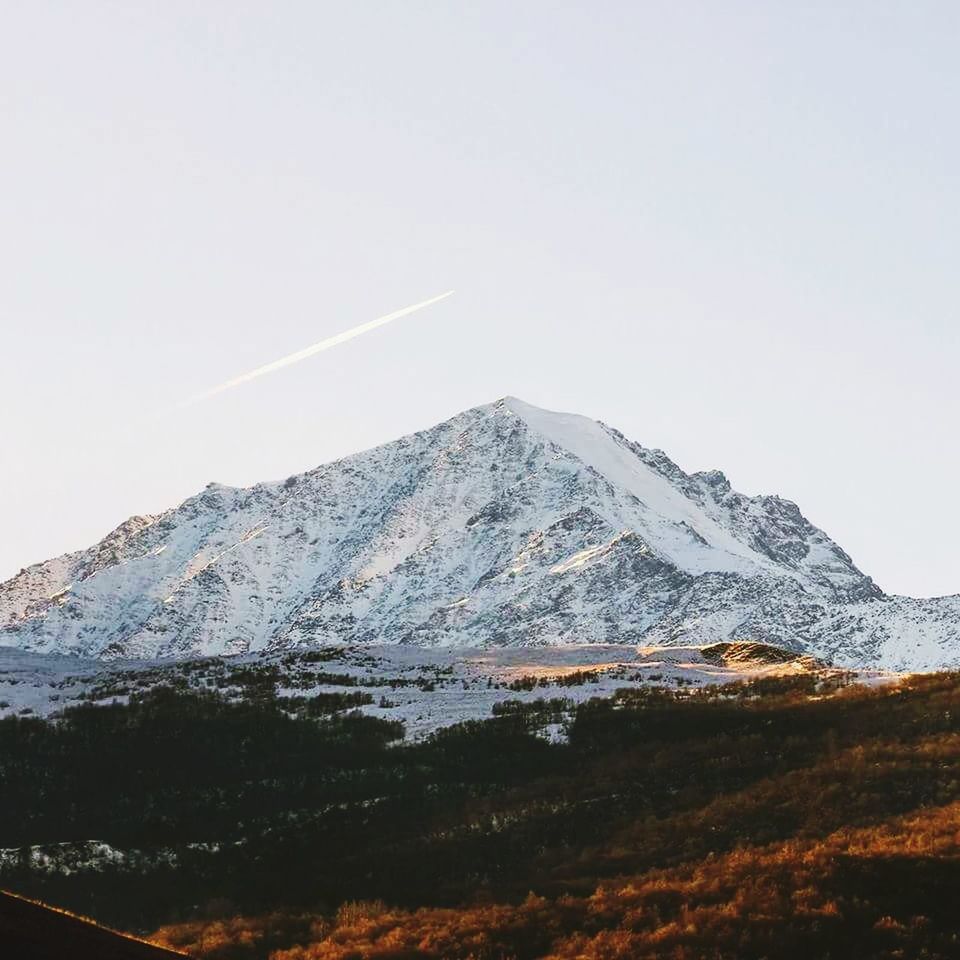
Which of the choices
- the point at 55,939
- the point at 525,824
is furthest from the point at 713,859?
the point at 55,939

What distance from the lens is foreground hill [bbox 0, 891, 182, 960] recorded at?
41.2ft

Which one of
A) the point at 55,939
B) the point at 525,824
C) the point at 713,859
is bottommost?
the point at 713,859

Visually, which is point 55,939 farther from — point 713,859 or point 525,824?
point 525,824

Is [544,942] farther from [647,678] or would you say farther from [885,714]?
[647,678]

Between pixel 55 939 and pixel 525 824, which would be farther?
pixel 525 824

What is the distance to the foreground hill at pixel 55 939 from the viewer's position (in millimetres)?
12547

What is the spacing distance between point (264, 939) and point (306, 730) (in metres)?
18.7

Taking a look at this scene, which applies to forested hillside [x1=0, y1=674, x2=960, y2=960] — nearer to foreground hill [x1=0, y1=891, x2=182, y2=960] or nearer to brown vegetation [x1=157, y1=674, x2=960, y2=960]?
brown vegetation [x1=157, y1=674, x2=960, y2=960]

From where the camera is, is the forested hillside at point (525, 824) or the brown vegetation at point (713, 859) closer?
the brown vegetation at point (713, 859)

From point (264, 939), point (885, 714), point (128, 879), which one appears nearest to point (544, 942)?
point (264, 939)

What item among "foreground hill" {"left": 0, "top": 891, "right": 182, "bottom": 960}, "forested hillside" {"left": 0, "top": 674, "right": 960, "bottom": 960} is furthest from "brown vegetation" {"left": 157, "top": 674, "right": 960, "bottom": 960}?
"foreground hill" {"left": 0, "top": 891, "right": 182, "bottom": 960}

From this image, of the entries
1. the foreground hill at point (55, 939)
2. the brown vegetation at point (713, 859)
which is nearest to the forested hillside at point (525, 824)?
the brown vegetation at point (713, 859)

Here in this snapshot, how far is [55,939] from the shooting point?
42.6ft

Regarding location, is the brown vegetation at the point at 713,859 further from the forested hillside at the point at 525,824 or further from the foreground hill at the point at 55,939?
the foreground hill at the point at 55,939
